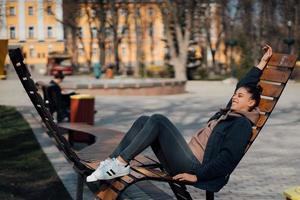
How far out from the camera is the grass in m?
6.06

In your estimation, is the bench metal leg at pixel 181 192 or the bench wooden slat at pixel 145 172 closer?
the bench wooden slat at pixel 145 172

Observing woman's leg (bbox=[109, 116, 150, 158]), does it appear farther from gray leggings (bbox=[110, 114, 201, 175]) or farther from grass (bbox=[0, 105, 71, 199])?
grass (bbox=[0, 105, 71, 199])

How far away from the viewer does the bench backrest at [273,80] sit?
492 cm

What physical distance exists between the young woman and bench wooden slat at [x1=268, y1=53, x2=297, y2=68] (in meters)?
0.58

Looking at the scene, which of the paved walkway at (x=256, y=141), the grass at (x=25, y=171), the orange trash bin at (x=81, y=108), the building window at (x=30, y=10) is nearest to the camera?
the grass at (x=25, y=171)

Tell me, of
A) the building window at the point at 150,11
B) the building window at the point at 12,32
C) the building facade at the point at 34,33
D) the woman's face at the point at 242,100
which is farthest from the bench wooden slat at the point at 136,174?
the building window at the point at 12,32

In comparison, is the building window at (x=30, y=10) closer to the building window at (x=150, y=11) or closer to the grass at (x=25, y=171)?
the building window at (x=150, y=11)

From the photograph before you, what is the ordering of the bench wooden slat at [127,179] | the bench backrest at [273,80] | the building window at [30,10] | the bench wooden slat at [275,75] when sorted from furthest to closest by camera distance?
the building window at [30,10]
the bench wooden slat at [275,75]
the bench backrest at [273,80]
the bench wooden slat at [127,179]

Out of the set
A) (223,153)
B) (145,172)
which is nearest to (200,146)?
(223,153)

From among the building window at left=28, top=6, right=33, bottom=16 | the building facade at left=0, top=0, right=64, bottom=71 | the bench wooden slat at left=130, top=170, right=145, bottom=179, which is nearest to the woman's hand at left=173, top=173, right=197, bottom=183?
the bench wooden slat at left=130, top=170, right=145, bottom=179

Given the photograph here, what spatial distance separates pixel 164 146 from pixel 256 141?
237 inches

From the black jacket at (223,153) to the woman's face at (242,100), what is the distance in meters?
0.14

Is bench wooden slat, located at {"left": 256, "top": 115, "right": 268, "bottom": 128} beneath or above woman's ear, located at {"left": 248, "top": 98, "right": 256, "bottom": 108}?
beneath

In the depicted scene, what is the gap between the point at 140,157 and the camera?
5.21m
